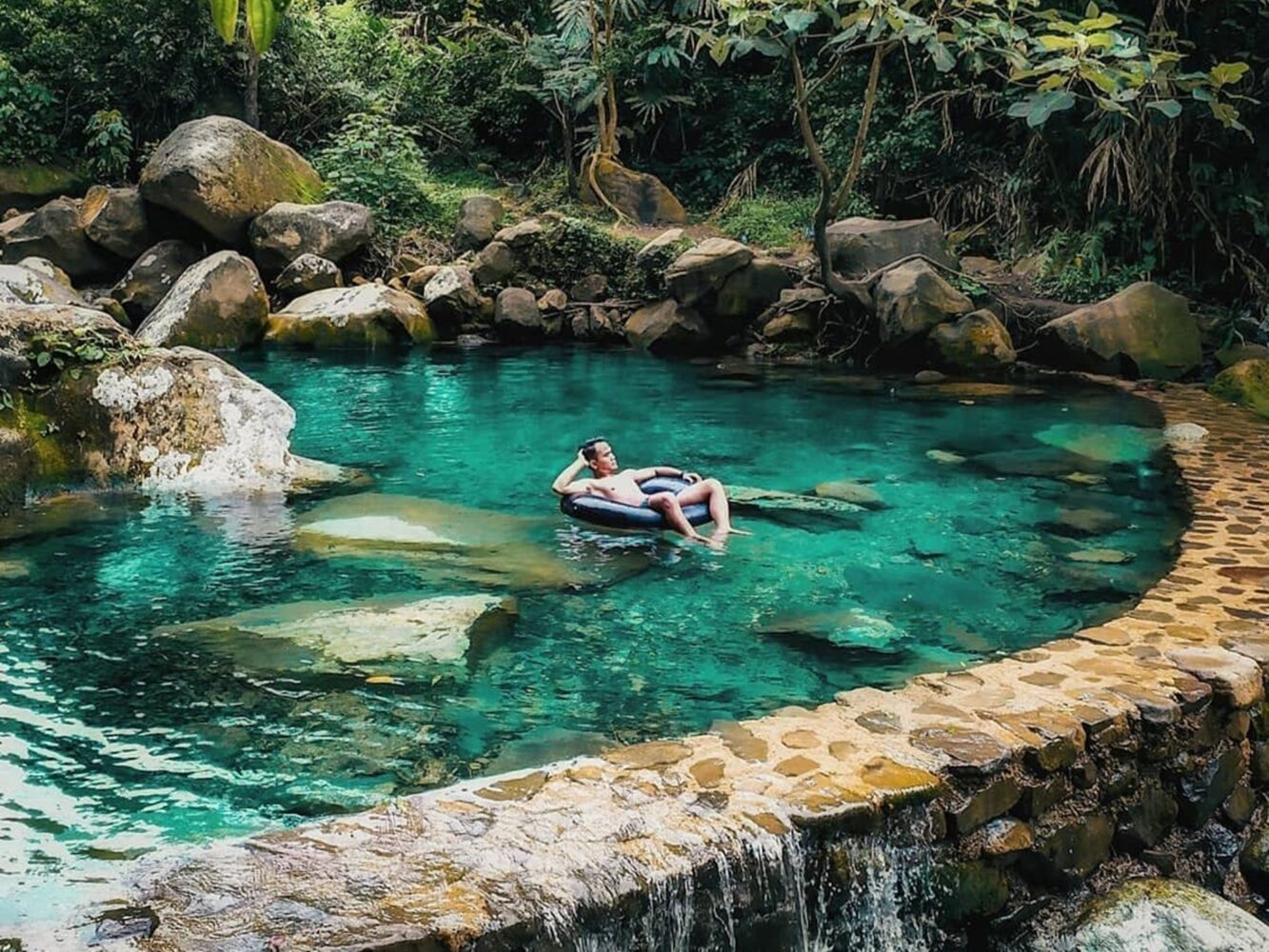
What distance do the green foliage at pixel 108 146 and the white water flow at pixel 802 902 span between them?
17.1 metres

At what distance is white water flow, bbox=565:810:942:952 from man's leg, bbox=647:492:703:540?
351cm

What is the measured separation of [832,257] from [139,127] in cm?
1107

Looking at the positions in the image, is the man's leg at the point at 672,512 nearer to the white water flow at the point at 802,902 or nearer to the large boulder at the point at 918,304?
the white water flow at the point at 802,902

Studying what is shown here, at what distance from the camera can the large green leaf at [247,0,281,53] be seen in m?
1.35

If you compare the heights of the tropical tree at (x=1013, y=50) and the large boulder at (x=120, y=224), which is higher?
the tropical tree at (x=1013, y=50)

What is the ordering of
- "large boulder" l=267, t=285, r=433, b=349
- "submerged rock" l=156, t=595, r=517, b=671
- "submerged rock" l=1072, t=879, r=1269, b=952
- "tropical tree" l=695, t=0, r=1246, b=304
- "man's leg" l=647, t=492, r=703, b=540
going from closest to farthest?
"submerged rock" l=1072, t=879, r=1269, b=952, "submerged rock" l=156, t=595, r=517, b=671, "man's leg" l=647, t=492, r=703, b=540, "tropical tree" l=695, t=0, r=1246, b=304, "large boulder" l=267, t=285, r=433, b=349

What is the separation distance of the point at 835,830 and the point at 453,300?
1273cm

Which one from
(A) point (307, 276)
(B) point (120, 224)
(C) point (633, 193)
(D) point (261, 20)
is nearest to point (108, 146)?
(B) point (120, 224)

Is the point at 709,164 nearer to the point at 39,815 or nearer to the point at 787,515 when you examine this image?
the point at 787,515

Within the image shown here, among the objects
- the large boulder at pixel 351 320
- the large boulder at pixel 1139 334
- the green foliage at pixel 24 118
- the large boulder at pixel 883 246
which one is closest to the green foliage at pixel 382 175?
the large boulder at pixel 351 320

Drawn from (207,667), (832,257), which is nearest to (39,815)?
(207,667)

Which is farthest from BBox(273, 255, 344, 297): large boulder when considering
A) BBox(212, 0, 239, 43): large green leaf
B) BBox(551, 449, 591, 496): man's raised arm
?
BBox(212, 0, 239, 43): large green leaf

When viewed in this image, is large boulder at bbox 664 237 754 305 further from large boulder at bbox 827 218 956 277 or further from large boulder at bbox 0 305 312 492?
large boulder at bbox 0 305 312 492

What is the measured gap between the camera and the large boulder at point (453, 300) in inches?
604
